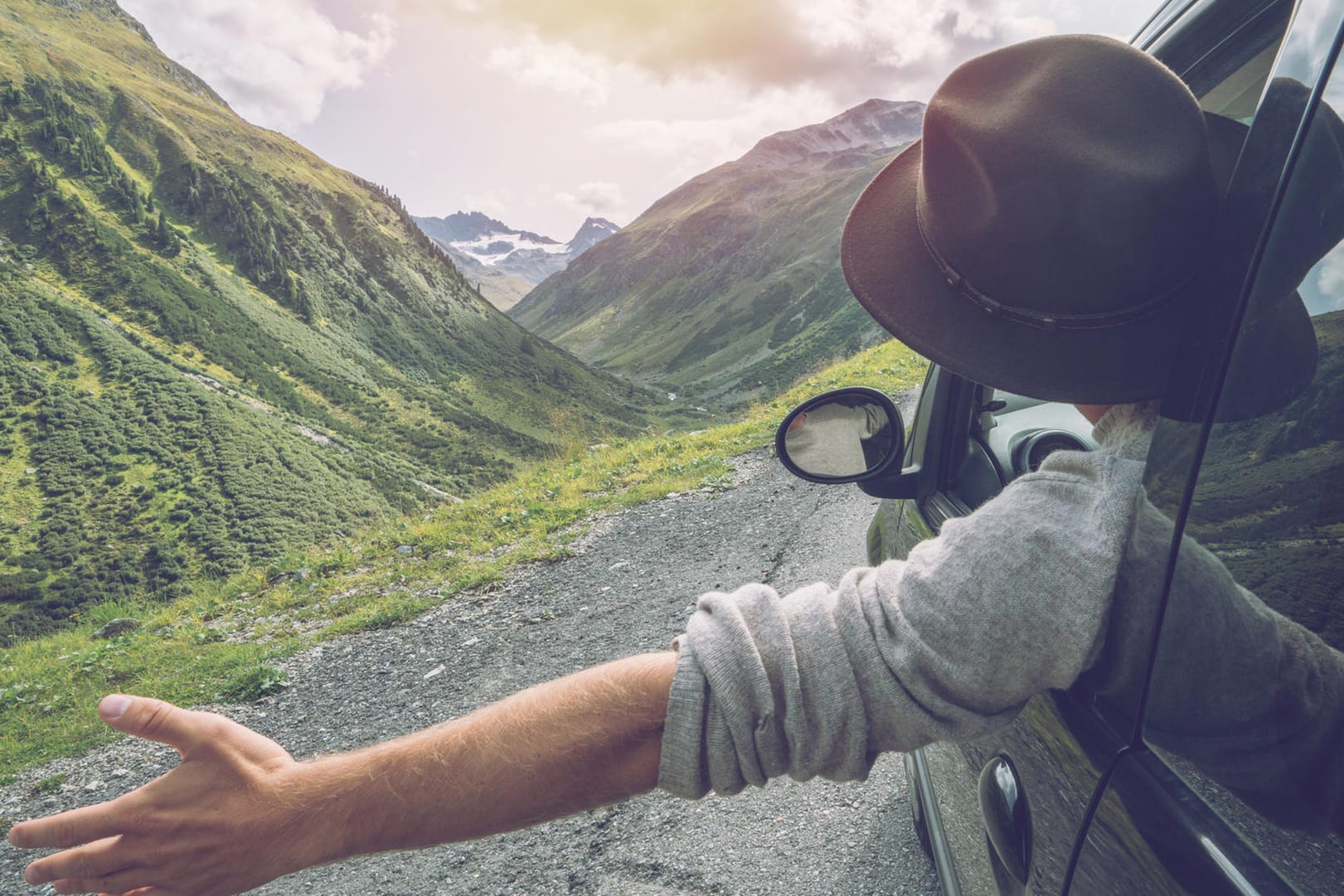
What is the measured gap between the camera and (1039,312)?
109cm

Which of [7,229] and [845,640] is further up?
[7,229]

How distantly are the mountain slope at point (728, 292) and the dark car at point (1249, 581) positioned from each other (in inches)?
2807

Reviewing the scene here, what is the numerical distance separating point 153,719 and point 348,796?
34 cm

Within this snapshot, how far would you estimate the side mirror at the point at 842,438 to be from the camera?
196 cm

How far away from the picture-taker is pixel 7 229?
56500 mm

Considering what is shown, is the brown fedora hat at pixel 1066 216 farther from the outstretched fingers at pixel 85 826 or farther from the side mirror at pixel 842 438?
the outstretched fingers at pixel 85 826

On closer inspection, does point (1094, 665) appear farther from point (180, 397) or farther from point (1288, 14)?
point (180, 397)

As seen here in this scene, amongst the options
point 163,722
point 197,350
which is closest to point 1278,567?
point 163,722

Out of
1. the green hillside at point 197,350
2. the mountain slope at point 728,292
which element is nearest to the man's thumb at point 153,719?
the green hillside at point 197,350

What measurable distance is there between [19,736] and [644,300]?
Result: 515 feet

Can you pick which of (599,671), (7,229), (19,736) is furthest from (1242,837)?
(7,229)

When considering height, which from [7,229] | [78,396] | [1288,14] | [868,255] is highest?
[7,229]

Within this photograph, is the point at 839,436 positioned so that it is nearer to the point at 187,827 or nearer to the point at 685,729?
the point at 685,729

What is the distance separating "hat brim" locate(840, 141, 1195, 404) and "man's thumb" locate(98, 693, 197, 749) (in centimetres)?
131
